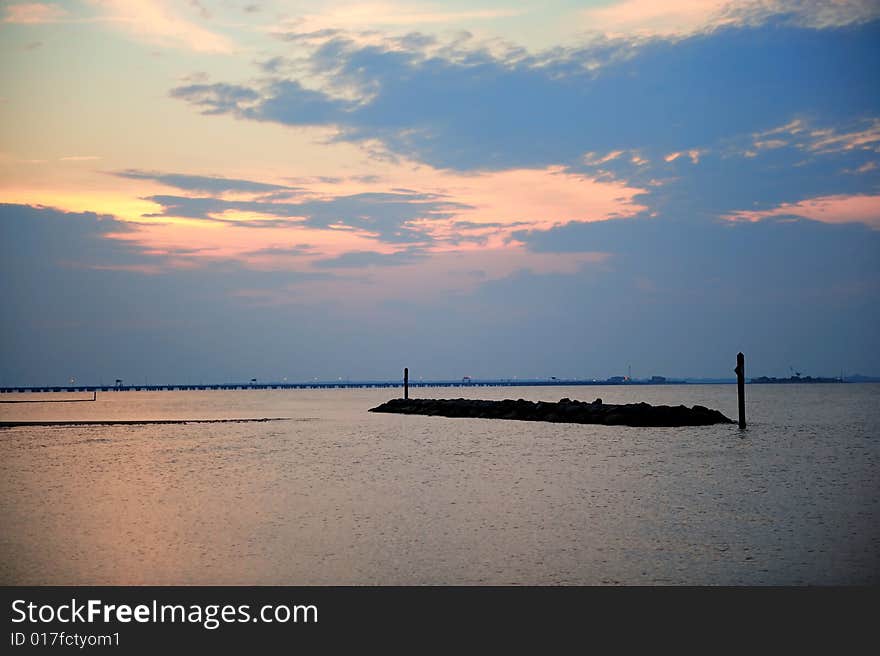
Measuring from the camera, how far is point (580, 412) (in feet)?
202

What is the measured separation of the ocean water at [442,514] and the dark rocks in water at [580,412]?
43.3 ft

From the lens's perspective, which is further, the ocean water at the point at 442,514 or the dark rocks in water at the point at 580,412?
the dark rocks in water at the point at 580,412

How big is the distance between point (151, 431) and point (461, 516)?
3929cm

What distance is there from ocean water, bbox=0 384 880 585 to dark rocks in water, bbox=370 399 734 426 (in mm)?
13197

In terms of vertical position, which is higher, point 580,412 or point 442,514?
point 580,412

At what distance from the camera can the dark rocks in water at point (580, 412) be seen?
54312 millimetres

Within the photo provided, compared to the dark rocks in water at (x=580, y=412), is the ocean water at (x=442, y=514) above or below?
below

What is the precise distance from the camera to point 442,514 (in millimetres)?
20109

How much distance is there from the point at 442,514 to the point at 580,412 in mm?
42739

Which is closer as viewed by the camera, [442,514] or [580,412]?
[442,514]

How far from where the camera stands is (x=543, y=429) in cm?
5366
